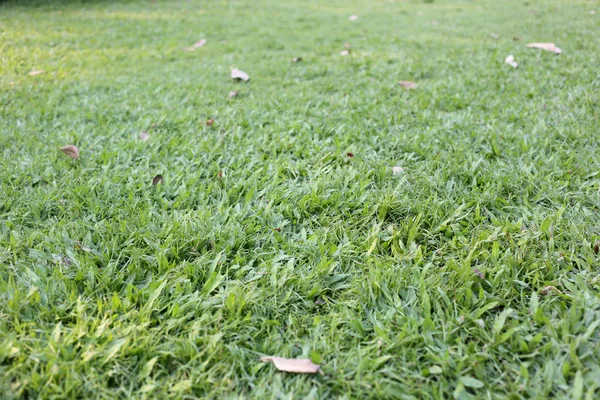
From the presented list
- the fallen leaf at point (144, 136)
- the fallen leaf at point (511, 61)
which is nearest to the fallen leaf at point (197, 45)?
the fallen leaf at point (144, 136)

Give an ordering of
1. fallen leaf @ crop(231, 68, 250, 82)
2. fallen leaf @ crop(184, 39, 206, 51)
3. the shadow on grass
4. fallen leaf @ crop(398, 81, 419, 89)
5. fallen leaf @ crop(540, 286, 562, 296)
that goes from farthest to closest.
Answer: the shadow on grass < fallen leaf @ crop(184, 39, 206, 51) < fallen leaf @ crop(231, 68, 250, 82) < fallen leaf @ crop(398, 81, 419, 89) < fallen leaf @ crop(540, 286, 562, 296)

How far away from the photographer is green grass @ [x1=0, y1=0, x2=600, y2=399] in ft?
3.60

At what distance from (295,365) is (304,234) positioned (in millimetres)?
577

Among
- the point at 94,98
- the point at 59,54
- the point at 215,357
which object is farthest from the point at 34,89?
the point at 215,357

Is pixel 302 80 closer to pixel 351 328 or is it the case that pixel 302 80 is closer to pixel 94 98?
pixel 94 98

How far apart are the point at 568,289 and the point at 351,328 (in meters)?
0.70

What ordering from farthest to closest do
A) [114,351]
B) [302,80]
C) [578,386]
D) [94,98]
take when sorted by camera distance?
[302,80] → [94,98] → [114,351] → [578,386]

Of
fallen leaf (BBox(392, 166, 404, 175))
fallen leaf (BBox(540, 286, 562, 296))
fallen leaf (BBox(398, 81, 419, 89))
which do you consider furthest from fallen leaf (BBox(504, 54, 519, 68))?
fallen leaf (BBox(540, 286, 562, 296))

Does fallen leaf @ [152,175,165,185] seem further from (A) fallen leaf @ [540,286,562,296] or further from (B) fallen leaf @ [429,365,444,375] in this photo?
(A) fallen leaf @ [540,286,562,296]

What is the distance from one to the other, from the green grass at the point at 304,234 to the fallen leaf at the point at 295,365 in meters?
0.02

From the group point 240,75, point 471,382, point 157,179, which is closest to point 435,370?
point 471,382

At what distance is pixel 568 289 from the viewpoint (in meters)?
1.31

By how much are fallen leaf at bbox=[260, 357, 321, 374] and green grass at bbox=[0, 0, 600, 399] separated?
24mm

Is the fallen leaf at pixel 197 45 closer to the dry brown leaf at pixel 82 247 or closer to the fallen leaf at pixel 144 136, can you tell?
the fallen leaf at pixel 144 136
